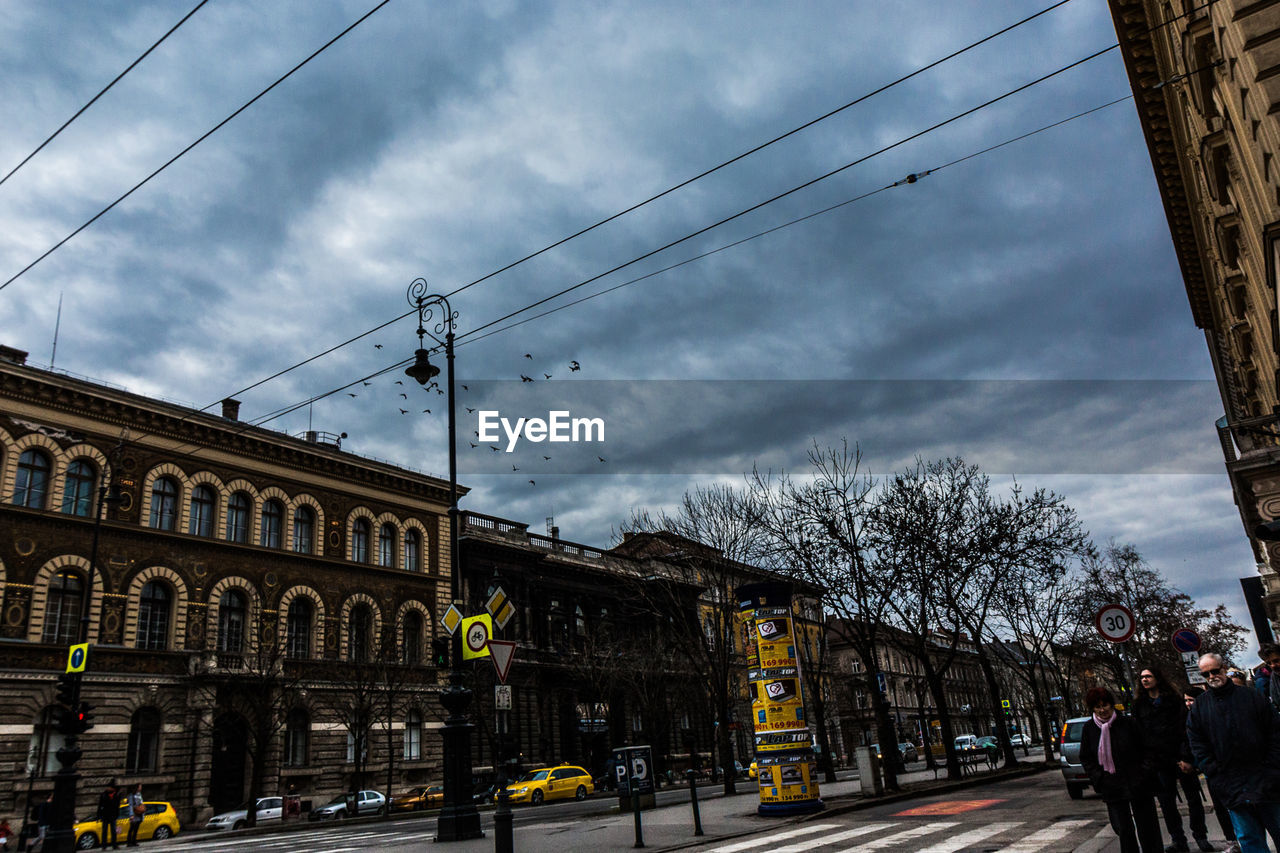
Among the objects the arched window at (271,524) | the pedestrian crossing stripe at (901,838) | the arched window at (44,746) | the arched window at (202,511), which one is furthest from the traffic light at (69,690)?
the arched window at (271,524)

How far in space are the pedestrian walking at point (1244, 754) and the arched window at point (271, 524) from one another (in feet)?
126

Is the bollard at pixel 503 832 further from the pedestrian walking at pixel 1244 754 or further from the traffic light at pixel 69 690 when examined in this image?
the traffic light at pixel 69 690

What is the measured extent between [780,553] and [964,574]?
20.0ft

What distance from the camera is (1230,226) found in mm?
19844

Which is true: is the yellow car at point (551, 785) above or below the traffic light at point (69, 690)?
below

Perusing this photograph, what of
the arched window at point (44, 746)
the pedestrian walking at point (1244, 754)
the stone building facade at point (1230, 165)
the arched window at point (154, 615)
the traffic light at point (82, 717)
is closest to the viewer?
the pedestrian walking at point (1244, 754)

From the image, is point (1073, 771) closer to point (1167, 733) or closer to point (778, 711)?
point (778, 711)

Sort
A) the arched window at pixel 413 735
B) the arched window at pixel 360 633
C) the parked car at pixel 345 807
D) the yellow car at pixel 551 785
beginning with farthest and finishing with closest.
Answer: the arched window at pixel 413 735 < the arched window at pixel 360 633 < the yellow car at pixel 551 785 < the parked car at pixel 345 807

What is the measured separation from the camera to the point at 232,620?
122ft

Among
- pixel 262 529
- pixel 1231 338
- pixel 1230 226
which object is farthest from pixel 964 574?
pixel 262 529

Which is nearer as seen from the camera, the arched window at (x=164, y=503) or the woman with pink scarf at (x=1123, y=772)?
the woman with pink scarf at (x=1123, y=772)

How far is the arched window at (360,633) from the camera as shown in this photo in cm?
4075

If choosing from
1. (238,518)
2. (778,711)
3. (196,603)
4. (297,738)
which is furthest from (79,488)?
(778,711)

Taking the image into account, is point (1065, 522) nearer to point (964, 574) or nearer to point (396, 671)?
point (964, 574)
